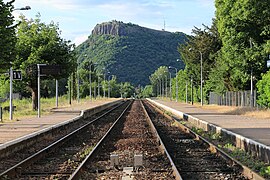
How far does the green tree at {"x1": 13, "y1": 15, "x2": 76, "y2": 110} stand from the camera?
45.6 metres

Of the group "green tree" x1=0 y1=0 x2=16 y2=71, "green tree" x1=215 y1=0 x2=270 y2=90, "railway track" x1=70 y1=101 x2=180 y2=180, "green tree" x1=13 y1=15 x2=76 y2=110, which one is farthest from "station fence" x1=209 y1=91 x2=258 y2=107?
"railway track" x1=70 y1=101 x2=180 y2=180

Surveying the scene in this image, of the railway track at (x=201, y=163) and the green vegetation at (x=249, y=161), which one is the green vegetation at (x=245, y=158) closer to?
the green vegetation at (x=249, y=161)

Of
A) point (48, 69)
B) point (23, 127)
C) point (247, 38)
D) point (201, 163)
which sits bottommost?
point (201, 163)

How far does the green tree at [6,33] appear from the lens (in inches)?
1103

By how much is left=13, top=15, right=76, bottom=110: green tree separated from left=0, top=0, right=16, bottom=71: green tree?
14.5 meters

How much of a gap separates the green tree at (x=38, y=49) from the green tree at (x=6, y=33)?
47.4 feet

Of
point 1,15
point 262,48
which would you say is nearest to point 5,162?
point 1,15

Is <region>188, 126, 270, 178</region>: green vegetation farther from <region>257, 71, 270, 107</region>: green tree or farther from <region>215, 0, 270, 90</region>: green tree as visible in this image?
<region>215, 0, 270, 90</region>: green tree

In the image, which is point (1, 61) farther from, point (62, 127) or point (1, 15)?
point (62, 127)

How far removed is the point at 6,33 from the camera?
2845 cm

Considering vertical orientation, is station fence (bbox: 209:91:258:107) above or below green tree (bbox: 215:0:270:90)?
below

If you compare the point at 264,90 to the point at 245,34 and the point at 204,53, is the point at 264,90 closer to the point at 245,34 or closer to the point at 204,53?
the point at 245,34

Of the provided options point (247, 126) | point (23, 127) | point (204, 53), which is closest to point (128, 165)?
point (23, 127)

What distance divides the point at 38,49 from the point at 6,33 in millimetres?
17708
